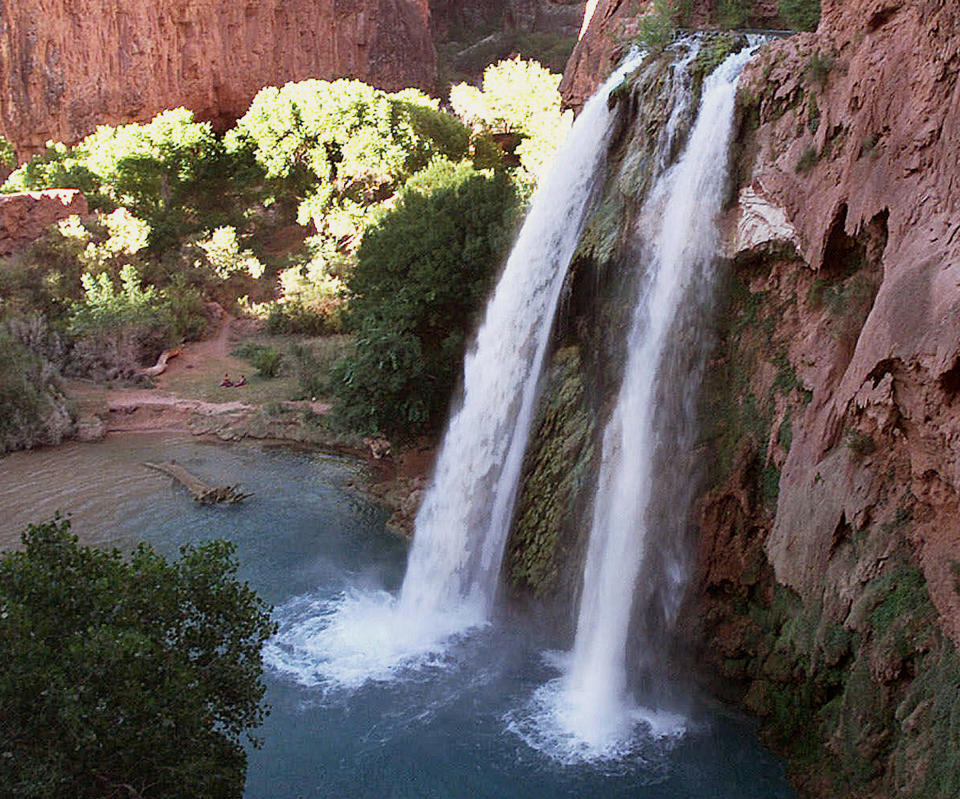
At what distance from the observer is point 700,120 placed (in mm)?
10508

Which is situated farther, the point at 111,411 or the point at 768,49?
the point at 111,411

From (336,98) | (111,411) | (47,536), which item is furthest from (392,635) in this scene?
(336,98)

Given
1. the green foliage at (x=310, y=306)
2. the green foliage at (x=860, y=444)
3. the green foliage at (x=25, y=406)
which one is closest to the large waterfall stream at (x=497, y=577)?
the green foliage at (x=860, y=444)

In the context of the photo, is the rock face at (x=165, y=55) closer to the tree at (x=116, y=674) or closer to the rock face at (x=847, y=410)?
the rock face at (x=847, y=410)

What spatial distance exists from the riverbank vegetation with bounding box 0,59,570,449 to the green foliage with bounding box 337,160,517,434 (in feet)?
0.13

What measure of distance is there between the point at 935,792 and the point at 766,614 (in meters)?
2.72

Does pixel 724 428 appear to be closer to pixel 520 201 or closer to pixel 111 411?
pixel 520 201

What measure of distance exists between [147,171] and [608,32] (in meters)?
17.6

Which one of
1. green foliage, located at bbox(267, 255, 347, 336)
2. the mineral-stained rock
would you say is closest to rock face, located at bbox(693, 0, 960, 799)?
green foliage, located at bbox(267, 255, 347, 336)

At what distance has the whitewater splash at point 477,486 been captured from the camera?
10.6 meters

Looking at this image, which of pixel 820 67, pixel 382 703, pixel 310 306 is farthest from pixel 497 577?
pixel 310 306

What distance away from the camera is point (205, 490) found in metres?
15.2

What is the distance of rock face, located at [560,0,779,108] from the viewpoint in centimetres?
1442

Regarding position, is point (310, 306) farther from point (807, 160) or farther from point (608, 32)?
point (807, 160)
